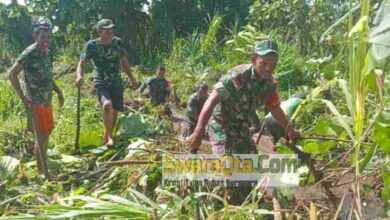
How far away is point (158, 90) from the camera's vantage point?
9430mm

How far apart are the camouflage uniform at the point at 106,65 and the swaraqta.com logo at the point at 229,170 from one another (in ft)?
6.99

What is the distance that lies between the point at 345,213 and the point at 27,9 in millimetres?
14870

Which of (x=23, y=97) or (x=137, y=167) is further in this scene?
(x=23, y=97)

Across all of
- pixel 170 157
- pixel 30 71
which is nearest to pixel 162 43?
pixel 30 71

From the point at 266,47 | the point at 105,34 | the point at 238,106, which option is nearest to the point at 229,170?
the point at 238,106

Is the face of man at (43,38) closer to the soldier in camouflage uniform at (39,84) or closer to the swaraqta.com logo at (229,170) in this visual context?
the soldier in camouflage uniform at (39,84)

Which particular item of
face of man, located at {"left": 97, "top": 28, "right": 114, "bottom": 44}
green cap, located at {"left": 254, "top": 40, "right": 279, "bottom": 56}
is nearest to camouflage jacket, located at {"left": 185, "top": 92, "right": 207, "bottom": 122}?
face of man, located at {"left": 97, "top": 28, "right": 114, "bottom": 44}

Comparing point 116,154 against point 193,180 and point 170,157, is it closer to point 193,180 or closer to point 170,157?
point 170,157

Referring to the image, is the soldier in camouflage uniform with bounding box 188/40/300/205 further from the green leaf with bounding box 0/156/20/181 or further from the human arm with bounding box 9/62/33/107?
the green leaf with bounding box 0/156/20/181

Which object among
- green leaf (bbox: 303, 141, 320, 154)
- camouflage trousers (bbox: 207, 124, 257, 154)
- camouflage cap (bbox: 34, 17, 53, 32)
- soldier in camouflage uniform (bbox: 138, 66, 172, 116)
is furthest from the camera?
soldier in camouflage uniform (bbox: 138, 66, 172, 116)

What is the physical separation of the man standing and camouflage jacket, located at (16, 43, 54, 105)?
182cm

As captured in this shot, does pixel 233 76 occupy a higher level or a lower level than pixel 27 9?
lower

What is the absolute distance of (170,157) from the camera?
4176 millimetres

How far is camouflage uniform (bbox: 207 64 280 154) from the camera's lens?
3797 millimetres
